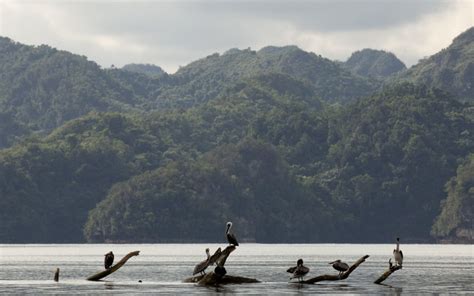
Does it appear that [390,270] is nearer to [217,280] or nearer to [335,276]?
[335,276]

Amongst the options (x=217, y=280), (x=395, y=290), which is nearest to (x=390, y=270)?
(x=395, y=290)

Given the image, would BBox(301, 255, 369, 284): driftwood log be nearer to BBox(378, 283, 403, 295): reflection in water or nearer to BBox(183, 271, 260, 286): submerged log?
BBox(378, 283, 403, 295): reflection in water

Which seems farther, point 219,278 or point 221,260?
point 219,278

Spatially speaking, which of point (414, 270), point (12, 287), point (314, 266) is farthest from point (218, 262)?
point (314, 266)

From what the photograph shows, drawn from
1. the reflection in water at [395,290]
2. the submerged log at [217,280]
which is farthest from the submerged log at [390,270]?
the submerged log at [217,280]

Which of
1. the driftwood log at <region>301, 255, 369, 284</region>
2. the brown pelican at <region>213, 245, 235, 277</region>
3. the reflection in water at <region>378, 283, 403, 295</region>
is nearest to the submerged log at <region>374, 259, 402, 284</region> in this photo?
the reflection in water at <region>378, 283, 403, 295</region>

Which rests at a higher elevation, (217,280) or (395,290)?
→ (217,280)

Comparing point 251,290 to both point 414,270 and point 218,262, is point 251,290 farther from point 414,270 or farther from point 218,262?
point 414,270

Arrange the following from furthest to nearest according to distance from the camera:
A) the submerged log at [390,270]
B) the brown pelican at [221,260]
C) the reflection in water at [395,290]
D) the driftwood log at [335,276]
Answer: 1. the driftwood log at [335,276]
2. the submerged log at [390,270]
3. the reflection in water at [395,290]
4. the brown pelican at [221,260]

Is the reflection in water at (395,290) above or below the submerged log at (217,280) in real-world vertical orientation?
below

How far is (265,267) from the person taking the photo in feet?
355

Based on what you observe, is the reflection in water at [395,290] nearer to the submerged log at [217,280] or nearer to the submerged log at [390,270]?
the submerged log at [390,270]

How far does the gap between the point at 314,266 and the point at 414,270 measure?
15047mm

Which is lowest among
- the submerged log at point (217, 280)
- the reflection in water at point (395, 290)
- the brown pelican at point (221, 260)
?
the reflection in water at point (395, 290)
